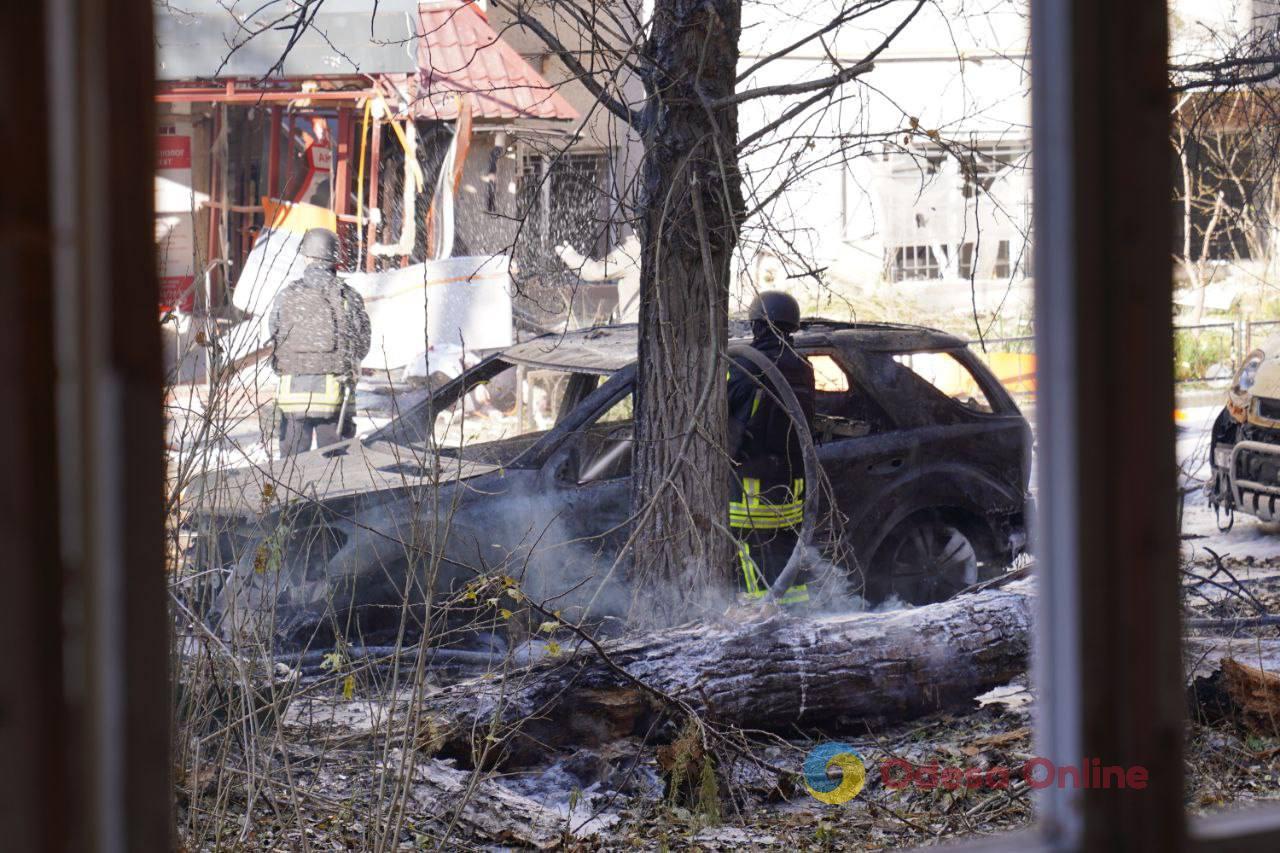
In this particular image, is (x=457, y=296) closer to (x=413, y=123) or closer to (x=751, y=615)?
(x=413, y=123)

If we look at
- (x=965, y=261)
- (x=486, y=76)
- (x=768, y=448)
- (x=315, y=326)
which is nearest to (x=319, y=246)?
(x=315, y=326)

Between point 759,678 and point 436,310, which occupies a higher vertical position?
point 436,310

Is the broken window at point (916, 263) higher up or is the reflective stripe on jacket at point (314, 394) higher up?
the broken window at point (916, 263)

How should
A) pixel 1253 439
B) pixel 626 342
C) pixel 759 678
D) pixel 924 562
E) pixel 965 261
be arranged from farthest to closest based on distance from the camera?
pixel 965 261 < pixel 1253 439 < pixel 626 342 < pixel 924 562 < pixel 759 678

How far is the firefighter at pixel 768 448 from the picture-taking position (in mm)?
5570

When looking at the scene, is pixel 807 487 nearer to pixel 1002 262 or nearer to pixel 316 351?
pixel 316 351

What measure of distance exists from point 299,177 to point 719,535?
1033cm

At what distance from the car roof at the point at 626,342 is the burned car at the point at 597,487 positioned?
12 millimetres

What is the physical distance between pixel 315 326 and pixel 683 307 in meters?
3.52

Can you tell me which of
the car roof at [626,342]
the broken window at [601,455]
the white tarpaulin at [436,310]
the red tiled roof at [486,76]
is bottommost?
the broken window at [601,455]

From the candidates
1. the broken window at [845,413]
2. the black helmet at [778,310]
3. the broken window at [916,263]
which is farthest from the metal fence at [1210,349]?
the black helmet at [778,310]

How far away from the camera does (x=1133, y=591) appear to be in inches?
34.2

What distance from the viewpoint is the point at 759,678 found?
426cm

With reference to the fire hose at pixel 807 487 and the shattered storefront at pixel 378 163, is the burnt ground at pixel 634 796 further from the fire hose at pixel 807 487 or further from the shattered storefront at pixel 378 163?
the shattered storefront at pixel 378 163
